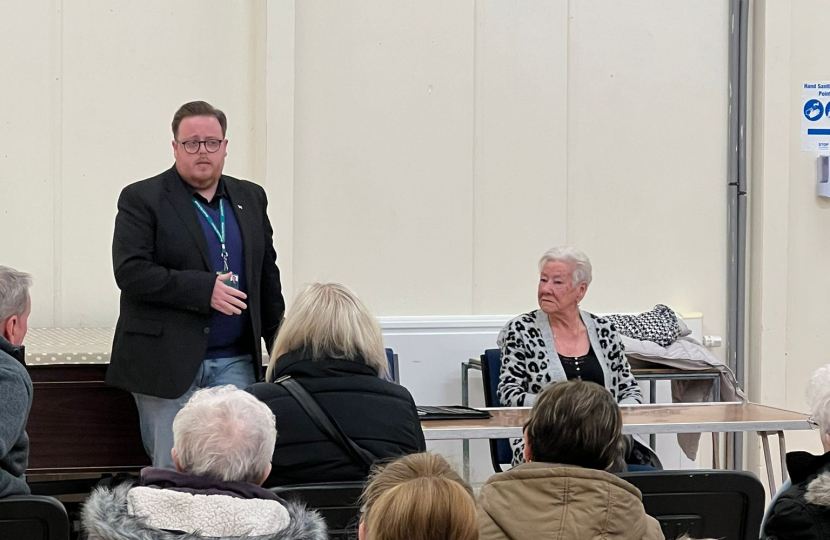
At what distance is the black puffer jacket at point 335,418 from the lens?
7.83ft

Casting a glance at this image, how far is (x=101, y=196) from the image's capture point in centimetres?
482

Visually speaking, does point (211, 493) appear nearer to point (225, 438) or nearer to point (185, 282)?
point (225, 438)

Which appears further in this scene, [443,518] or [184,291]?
[184,291]

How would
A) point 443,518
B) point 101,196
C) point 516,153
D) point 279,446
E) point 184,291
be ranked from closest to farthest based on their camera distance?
point 443,518 < point 279,446 < point 184,291 < point 101,196 < point 516,153

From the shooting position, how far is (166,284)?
320 cm

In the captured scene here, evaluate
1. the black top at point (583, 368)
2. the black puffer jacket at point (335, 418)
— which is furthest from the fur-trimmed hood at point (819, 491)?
the black top at point (583, 368)

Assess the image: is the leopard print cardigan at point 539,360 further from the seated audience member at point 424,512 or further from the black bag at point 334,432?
the seated audience member at point 424,512

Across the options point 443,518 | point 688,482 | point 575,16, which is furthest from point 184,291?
point 575,16

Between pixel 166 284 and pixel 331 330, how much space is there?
85 centimetres

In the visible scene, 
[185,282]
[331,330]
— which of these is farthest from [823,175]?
[331,330]

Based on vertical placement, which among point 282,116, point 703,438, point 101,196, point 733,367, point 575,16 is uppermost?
point 575,16

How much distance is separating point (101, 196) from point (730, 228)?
3212 mm

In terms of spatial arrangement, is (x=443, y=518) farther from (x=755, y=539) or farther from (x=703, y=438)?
(x=703, y=438)

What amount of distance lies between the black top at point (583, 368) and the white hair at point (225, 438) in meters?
2.23
